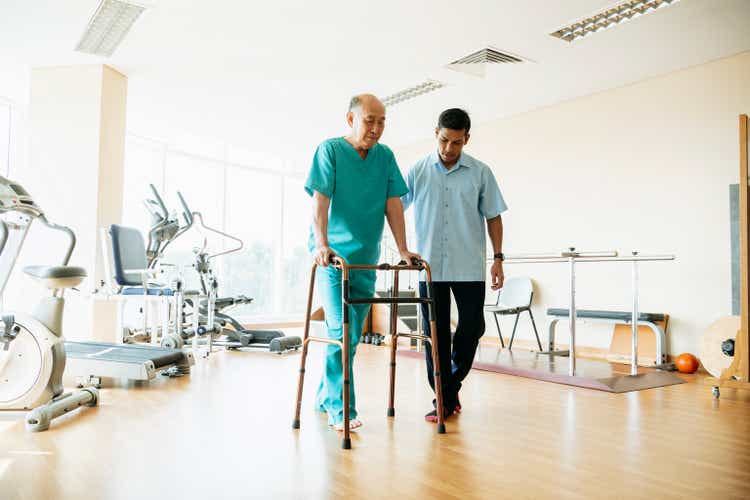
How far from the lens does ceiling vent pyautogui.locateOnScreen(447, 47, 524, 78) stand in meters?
4.99

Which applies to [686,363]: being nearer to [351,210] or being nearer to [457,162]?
[457,162]

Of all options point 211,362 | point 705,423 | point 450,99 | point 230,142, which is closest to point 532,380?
point 705,423

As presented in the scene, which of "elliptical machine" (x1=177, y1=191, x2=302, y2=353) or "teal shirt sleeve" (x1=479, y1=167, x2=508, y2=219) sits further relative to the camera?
"elliptical machine" (x1=177, y1=191, x2=302, y2=353)

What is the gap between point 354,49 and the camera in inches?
195

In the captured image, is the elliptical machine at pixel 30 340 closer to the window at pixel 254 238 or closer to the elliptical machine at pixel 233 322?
the elliptical machine at pixel 233 322

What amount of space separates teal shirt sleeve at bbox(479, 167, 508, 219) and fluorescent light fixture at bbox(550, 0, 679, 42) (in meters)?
2.36

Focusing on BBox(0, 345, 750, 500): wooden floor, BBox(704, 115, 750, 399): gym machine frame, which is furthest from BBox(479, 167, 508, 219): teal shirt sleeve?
BBox(704, 115, 750, 399): gym machine frame

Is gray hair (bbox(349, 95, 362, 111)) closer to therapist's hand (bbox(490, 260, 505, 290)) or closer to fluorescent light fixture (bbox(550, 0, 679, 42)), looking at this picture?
therapist's hand (bbox(490, 260, 505, 290))

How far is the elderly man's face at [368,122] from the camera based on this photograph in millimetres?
2307

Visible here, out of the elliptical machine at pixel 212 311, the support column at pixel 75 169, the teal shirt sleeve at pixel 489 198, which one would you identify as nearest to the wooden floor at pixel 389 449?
the teal shirt sleeve at pixel 489 198

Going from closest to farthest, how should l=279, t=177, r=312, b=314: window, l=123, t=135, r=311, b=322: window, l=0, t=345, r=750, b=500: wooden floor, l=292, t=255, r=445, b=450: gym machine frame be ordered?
1. l=0, t=345, r=750, b=500: wooden floor
2. l=292, t=255, r=445, b=450: gym machine frame
3. l=123, t=135, r=311, b=322: window
4. l=279, t=177, r=312, b=314: window

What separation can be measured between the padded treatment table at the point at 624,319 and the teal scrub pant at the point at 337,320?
3200 mm

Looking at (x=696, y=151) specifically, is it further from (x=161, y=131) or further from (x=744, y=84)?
(x=161, y=131)

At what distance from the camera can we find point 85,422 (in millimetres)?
2598
